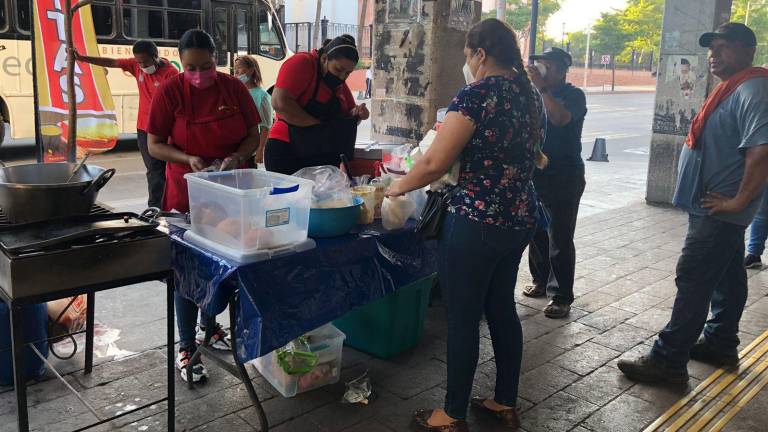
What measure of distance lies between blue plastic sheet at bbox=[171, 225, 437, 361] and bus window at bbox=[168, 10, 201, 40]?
32.5 ft

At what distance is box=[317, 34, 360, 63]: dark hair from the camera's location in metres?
3.83

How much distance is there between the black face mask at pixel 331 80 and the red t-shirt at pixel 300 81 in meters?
0.02

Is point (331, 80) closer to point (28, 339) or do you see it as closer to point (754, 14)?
point (28, 339)

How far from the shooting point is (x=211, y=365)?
144 inches

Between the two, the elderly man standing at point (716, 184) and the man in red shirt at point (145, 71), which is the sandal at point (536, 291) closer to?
the elderly man standing at point (716, 184)

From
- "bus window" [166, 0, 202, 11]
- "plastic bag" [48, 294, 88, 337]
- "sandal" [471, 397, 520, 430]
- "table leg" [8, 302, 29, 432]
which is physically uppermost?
"bus window" [166, 0, 202, 11]

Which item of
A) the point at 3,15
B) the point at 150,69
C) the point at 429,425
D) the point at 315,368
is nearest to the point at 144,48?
the point at 150,69

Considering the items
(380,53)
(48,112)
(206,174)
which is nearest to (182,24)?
(48,112)

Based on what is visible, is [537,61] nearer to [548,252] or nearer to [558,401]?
[548,252]

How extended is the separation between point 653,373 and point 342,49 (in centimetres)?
261

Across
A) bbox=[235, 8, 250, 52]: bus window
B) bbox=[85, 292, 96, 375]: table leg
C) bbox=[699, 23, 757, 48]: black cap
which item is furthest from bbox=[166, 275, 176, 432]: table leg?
bbox=[235, 8, 250, 52]: bus window

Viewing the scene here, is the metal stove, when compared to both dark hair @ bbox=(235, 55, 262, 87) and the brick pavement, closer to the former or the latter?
the brick pavement

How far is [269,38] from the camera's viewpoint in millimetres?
13469

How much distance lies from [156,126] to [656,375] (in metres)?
3.12
